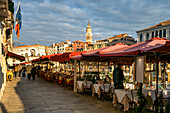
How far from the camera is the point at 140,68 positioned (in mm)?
5855

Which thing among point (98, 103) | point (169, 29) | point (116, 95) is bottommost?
point (98, 103)

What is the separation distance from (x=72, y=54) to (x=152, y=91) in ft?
20.9

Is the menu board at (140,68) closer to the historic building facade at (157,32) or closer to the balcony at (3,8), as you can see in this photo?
the balcony at (3,8)

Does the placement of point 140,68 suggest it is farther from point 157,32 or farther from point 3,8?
point 157,32

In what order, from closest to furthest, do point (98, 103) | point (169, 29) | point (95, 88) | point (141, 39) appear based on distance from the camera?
1. point (98, 103)
2. point (95, 88)
3. point (169, 29)
4. point (141, 39)

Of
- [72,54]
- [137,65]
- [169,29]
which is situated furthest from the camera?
[169,29]

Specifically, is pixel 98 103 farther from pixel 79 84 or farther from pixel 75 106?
pixel 79 84

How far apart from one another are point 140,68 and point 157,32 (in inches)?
2016

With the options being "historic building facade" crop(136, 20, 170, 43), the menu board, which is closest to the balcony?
the menu board

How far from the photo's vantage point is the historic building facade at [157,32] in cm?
5009

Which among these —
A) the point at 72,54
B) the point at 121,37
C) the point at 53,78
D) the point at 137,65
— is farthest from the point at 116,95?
the point at 121,37

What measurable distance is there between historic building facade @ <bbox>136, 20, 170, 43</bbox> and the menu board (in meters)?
47.8

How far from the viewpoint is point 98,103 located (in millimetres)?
8828

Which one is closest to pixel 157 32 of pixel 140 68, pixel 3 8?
pixel 140 68
